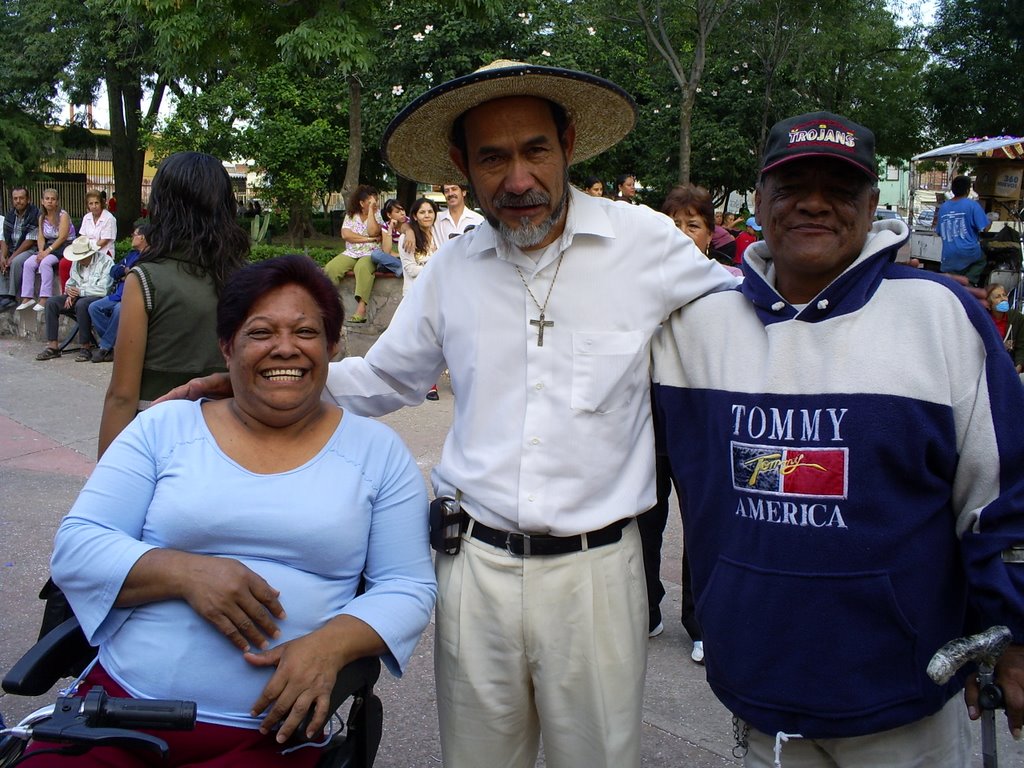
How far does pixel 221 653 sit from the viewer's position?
2176 millimetres

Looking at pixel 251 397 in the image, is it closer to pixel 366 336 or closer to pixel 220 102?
pixel 366 336

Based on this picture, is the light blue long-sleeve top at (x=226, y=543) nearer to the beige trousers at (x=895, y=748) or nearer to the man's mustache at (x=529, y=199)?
the man's mustache at (x=529, y=199)

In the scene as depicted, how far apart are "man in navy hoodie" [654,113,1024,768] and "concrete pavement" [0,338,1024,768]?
142cm

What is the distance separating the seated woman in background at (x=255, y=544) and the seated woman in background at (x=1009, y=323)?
705cm

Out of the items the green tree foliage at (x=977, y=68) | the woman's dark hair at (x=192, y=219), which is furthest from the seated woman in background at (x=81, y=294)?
the green tree foliage at (x=977, y=68)

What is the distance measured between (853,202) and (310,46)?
10213 mm

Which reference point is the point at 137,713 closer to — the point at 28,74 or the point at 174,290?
the point at 174,290

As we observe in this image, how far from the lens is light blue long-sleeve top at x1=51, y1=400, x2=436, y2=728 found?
85.4 inches

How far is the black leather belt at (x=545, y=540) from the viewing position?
87.0 inches

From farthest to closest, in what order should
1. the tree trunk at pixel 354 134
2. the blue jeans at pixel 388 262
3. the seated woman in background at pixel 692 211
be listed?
the tree trunk at pixel 354 134
the blue jeans at pixel 388 262
the seated woman in background at pixel 692 211

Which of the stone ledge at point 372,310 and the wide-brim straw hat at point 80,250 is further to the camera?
the wide-brim straw hat at point 80,250

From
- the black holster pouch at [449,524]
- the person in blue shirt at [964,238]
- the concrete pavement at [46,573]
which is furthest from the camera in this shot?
the person in blue shirt at [964,238]

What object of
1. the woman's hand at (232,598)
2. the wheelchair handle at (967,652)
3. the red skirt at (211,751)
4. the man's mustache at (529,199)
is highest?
the man's mustache at (529,199)

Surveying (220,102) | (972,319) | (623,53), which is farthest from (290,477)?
(623,53)
